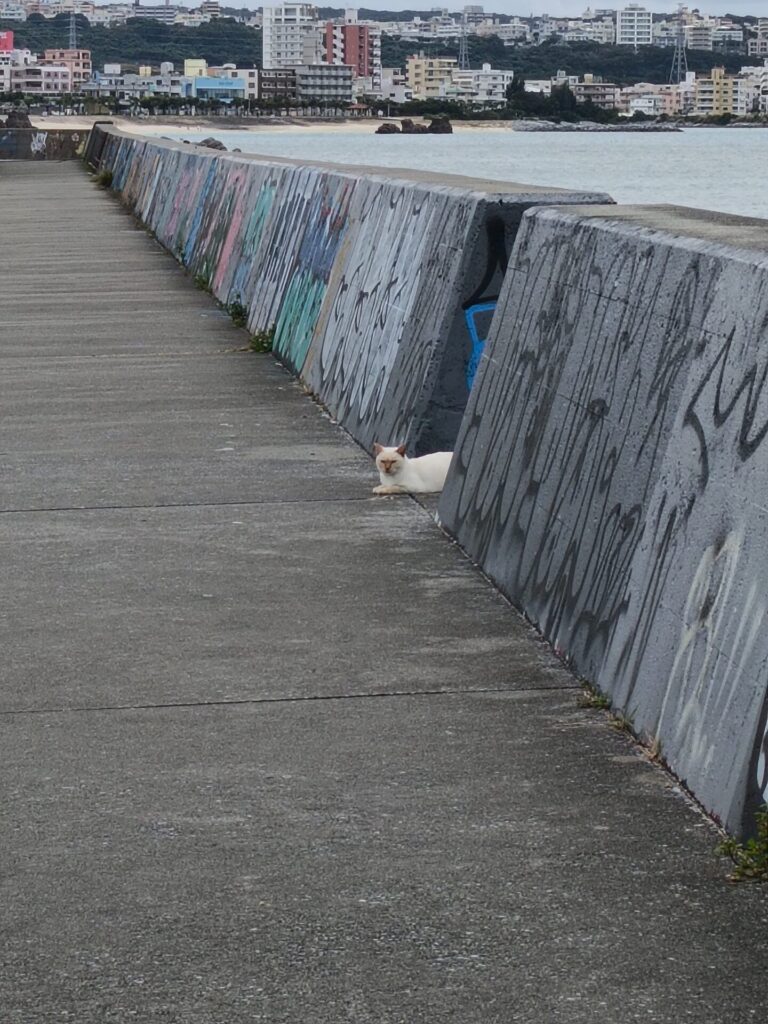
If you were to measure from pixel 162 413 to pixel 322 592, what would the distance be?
421 cm

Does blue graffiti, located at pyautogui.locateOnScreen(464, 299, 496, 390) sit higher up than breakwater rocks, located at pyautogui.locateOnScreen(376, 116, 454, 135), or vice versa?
blue graffiti, located at pyautogui.locateOnScreen(464, 299, 496, 390)

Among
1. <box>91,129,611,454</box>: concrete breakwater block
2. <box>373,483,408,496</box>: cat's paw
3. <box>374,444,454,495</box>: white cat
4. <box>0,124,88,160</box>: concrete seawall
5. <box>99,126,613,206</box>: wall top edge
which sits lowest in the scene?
<box>0,124,88,160</box>: concrete seawall

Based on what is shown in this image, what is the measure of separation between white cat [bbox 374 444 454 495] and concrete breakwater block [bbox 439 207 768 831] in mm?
810

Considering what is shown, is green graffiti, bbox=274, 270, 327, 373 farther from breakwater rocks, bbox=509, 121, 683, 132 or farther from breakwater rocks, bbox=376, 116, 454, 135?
breakwater rocks, bbox=376, 116, 454, 135

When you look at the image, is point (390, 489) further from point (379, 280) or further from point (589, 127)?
point (589, 127)

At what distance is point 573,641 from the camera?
18.1 ft

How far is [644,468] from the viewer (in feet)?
17.0

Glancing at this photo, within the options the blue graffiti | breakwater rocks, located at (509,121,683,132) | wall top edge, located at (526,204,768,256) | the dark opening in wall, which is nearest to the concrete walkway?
the dark opening in wall

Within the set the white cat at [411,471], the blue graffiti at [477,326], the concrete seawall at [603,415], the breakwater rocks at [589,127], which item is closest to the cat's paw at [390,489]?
the white cat at [411,471]

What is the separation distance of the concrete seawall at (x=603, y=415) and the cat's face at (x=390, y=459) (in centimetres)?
30

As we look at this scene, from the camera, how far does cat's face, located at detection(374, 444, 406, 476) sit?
7.96m

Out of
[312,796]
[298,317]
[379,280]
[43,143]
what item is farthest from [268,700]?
[43,143]

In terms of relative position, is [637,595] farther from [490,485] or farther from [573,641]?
[490,485]

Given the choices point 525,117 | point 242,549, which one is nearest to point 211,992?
point 242,549
